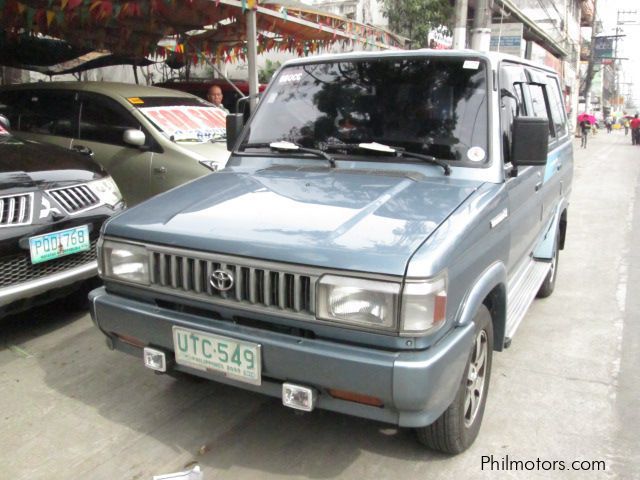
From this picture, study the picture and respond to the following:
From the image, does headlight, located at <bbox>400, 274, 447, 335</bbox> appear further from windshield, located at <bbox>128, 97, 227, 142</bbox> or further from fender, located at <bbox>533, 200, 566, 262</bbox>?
windshield, located at <bbox>128, 97, 227, 142</bbox>

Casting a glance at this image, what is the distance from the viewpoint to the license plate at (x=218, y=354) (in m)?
2.32

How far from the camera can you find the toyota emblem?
7.70 feet

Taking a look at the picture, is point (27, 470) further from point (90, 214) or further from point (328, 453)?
point (90, 214)

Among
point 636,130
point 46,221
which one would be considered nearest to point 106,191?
point 46,221

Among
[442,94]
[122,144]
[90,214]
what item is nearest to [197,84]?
[122,144]

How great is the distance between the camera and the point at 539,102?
4.36 metres

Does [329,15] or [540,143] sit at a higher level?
[329,15]

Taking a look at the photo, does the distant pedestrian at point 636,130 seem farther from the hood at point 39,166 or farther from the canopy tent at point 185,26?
the hood at point 39,166

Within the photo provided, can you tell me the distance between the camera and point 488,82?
3160 millimetres

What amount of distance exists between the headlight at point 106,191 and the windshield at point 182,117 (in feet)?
6.35

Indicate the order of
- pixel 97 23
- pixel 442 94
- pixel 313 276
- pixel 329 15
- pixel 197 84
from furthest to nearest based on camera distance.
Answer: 1. pixel 197 84
2. pixel 329 15
3. pixel 97 23
4. pixel 442 94
5. pixel 313 276

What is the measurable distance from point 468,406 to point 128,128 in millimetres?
4946

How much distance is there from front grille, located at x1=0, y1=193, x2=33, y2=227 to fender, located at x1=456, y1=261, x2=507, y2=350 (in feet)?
8.80

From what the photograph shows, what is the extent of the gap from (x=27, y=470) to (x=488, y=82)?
297 cm
